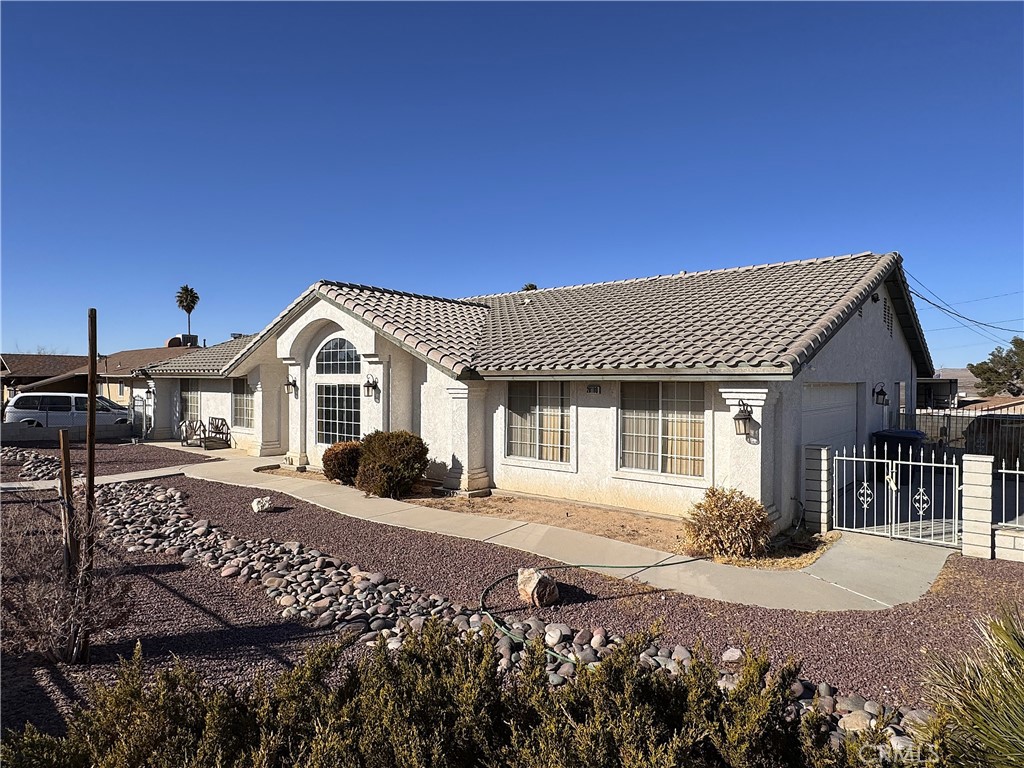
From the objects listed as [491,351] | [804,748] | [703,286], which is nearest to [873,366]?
[703,286]

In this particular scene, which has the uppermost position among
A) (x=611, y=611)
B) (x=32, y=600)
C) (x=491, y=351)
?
(x=491, y=351)

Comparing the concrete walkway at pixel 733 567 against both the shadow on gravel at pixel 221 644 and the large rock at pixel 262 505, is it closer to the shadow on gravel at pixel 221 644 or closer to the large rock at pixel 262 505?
the large rock at pixel 262 505

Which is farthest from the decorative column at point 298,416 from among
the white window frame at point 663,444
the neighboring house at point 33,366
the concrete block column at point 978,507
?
the neighboring house at point 33,366

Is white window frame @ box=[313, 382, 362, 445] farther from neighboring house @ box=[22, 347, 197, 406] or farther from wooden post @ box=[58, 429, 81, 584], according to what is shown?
neighboring house @ box=[22, 347, 197, 406]

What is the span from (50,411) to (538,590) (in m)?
26.4

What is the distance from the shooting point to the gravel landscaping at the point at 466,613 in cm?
533

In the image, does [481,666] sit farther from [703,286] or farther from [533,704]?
[703,286]

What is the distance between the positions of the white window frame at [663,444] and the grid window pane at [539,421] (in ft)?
4.11

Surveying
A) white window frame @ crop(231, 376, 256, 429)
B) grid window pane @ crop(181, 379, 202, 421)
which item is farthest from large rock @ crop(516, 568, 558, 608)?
grid window pane @ crop(181, 379, 202, 421)

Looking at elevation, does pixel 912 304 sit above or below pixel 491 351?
above

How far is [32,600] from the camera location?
5.28 meters

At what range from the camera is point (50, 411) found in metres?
24.2

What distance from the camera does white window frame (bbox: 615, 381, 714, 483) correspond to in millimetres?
10391

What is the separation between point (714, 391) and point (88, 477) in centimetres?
908
